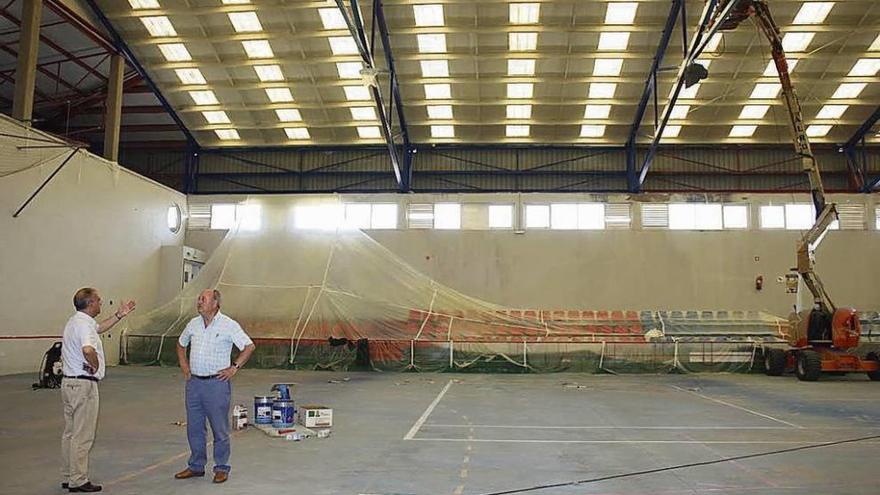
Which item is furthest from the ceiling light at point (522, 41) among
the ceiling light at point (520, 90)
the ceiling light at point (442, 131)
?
the ceiling light at point (442, 131)

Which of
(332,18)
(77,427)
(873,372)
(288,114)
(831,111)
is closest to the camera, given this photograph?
(77,427)

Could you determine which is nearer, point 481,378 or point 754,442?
point 754,442

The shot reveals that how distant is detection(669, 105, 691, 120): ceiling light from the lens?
24.0 m

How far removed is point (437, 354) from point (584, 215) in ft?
30.8

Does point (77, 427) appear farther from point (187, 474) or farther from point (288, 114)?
point (288, 114)

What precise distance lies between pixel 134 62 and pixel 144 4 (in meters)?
2.55

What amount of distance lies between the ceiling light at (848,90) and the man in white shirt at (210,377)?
23365mm

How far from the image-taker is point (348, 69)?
2238cm

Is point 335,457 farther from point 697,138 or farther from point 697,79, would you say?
point 697,138

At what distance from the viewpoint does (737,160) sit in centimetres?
2698

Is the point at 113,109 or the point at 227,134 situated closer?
the point at 113,109

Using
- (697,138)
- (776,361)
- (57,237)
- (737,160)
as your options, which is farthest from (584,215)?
(57,237)

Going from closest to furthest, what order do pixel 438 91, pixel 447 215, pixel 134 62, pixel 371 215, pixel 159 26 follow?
pixel 159 26, pixel 134 62, pixel 438 91, pixel 447 215, pixel 371 215

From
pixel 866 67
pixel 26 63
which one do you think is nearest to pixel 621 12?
pixel 866 67
